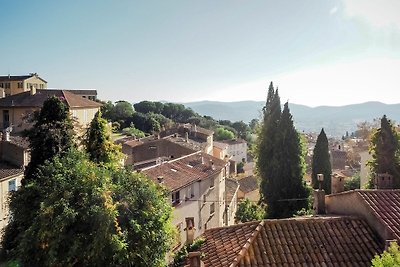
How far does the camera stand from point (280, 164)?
30.9 meters

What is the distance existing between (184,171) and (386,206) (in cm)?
1949

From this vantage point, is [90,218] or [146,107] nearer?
[90,218]

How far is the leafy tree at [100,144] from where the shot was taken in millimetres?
21141

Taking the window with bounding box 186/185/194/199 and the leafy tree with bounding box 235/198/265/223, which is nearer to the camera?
the window with bounding box 186/185/194/199

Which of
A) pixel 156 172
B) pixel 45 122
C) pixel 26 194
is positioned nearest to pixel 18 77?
pixel 156 172

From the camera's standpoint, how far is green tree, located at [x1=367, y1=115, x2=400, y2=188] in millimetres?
27562

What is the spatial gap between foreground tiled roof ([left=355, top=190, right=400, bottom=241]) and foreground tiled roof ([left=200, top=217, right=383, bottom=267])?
64 cm

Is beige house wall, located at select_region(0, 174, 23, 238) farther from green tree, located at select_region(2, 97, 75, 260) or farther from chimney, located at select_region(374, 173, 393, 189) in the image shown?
chimney, located at select_region(374, 173, 393, 189)

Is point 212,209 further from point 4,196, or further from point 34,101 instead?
point 34,101

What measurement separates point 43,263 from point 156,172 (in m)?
15.9

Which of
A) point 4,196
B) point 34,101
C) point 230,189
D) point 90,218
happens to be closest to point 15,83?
point 34,101

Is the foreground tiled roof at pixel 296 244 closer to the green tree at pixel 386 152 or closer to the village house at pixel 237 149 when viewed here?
the green tree at pixel 386 152

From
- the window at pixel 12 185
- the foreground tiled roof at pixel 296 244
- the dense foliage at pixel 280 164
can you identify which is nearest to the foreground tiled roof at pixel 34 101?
the window at pixel 12 185

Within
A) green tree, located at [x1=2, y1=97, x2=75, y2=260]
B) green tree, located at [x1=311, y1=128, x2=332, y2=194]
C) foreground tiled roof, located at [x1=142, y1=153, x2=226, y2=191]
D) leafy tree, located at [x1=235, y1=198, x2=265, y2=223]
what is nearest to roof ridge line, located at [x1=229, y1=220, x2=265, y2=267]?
green tree, located at [x1=2, y1=97, x2=75, y2=260]
